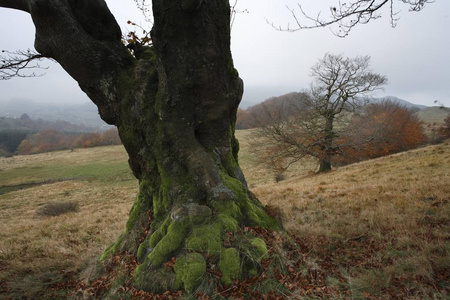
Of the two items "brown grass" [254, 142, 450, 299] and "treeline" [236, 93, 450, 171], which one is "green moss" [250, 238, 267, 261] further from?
"treeline" [236, 93, 450, 171]

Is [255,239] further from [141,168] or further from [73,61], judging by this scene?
[73,61]

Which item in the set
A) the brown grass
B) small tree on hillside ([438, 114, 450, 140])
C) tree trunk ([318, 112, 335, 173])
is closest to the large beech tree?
the brown grass

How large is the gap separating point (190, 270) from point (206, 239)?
438 millimetres

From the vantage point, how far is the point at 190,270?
2889 mm

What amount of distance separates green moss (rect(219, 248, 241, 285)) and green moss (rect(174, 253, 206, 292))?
23cm

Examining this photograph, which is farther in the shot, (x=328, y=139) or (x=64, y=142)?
(x=64, y=142)

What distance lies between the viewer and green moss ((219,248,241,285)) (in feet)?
9.34

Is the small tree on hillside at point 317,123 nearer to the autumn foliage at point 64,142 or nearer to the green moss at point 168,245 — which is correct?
the green moss at point 168,245

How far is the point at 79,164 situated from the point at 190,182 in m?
50.3

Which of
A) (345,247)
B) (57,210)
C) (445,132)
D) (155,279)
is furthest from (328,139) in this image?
(445,132)

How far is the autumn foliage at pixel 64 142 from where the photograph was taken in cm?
7469

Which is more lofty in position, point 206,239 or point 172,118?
point 172,118

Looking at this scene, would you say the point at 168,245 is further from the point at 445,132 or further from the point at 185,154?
the point at 445,132

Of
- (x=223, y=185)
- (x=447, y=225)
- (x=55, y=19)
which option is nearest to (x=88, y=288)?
(x=223, y=185)
